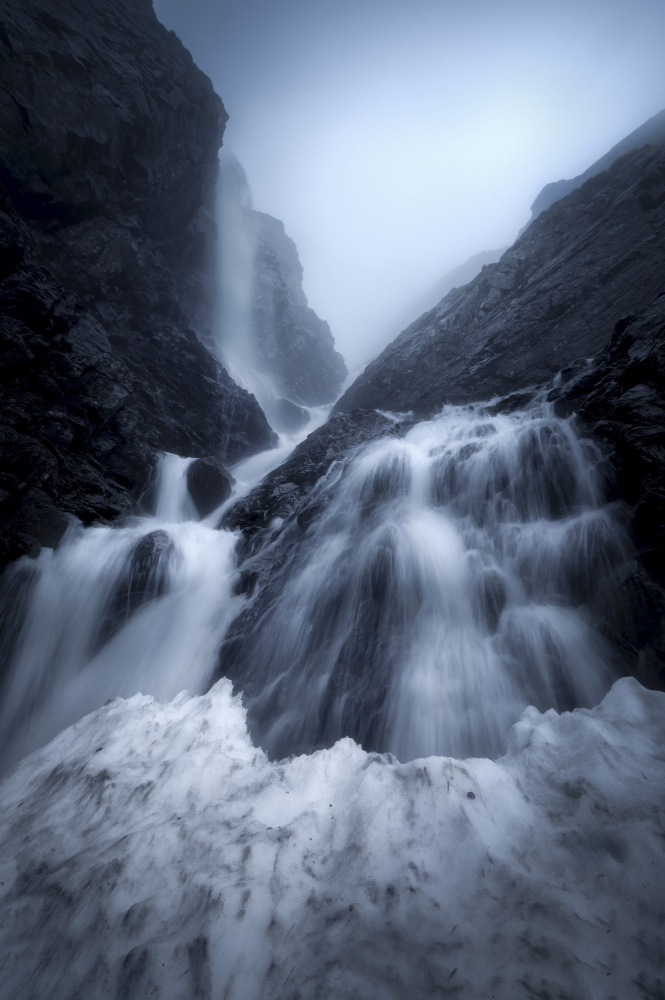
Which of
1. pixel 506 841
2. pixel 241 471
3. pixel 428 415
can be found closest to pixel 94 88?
pixel 241 471

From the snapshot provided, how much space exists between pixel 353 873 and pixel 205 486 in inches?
474

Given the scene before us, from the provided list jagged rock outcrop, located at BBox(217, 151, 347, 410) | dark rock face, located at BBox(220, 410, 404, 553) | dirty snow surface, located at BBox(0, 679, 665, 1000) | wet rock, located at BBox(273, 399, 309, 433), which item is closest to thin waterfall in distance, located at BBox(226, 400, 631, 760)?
dirty snow surface, located at BBox(0, 679, 665, 1000)

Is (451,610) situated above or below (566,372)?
above

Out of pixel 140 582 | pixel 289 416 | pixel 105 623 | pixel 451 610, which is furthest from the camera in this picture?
pixel 289 416

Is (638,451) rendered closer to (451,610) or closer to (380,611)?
(451,610)

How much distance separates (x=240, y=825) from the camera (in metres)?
2.78

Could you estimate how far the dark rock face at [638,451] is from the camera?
13.4 ft

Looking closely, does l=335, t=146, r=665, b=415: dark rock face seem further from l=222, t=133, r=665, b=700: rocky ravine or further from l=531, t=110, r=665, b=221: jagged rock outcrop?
l=531, t=110, r=665, b=221: jagged rock outcrop

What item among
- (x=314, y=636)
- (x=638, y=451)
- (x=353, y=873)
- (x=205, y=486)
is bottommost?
(x=638, y=451)

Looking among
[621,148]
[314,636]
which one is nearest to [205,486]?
[314,636]

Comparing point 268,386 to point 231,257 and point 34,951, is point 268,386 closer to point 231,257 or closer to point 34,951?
point 231,257

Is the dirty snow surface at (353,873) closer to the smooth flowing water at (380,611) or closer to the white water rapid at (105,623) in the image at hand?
the smooth flowing water at (380,611)

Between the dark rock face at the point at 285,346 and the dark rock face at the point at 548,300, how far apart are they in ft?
55.6

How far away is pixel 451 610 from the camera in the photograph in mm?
5637
